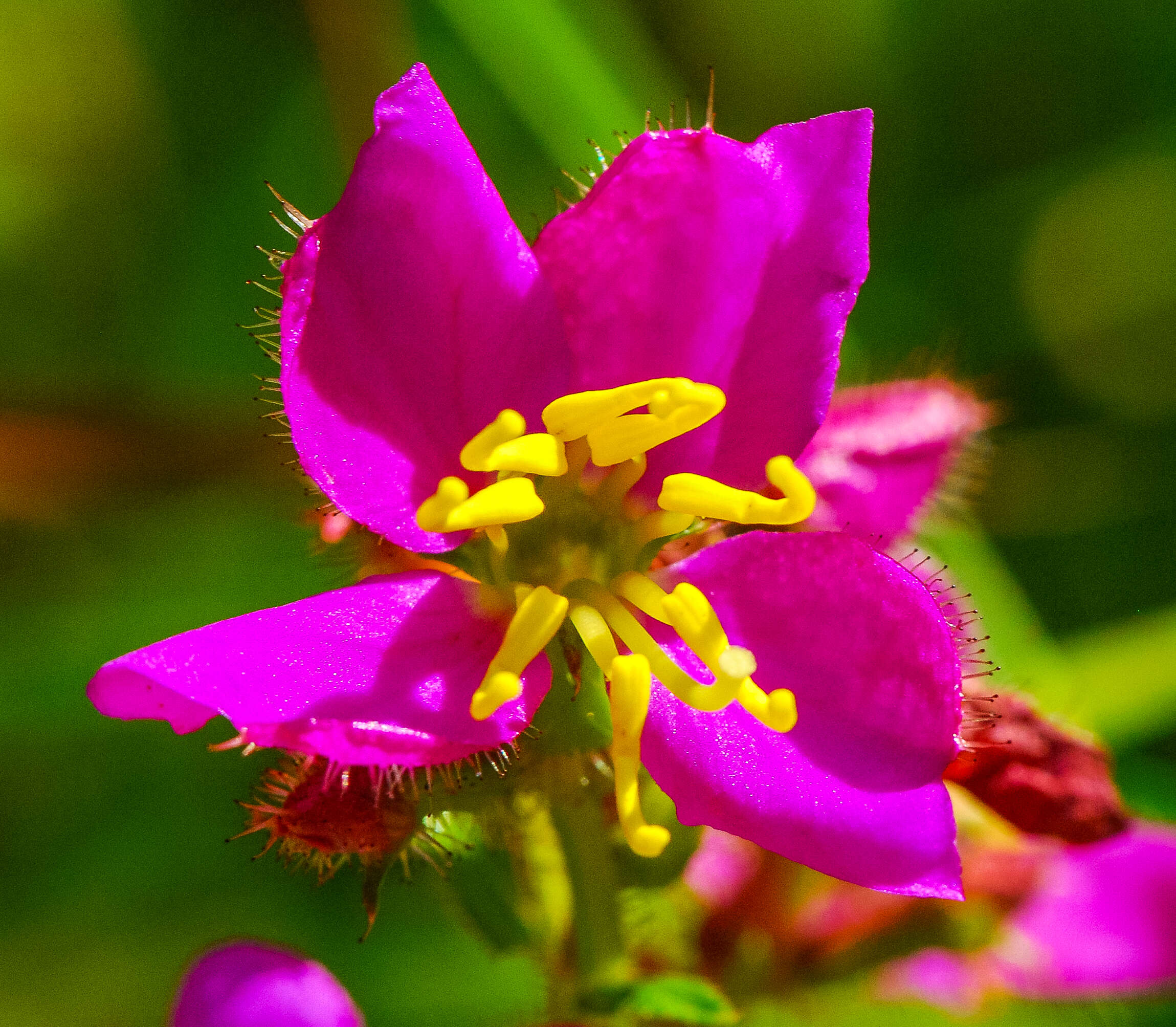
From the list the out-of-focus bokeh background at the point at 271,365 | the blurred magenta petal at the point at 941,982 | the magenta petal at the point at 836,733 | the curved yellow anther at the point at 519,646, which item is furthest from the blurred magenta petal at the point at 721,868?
the curved yellow anther at the point at 519,646

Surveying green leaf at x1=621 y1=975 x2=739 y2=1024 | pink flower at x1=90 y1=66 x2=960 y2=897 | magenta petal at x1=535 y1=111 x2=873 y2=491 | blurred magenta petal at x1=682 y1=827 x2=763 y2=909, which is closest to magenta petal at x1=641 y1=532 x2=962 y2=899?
pink flower at x1=90 y1=66 x2=960 y2=897

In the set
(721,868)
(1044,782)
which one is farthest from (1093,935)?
(1044,782)

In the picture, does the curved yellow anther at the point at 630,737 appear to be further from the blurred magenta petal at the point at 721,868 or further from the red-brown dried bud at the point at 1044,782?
the blurred magenta petal at the point at 721,868

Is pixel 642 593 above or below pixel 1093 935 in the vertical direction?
above

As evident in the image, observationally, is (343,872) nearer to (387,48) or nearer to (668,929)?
(668,929)

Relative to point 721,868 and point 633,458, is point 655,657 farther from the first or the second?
point 721,868
